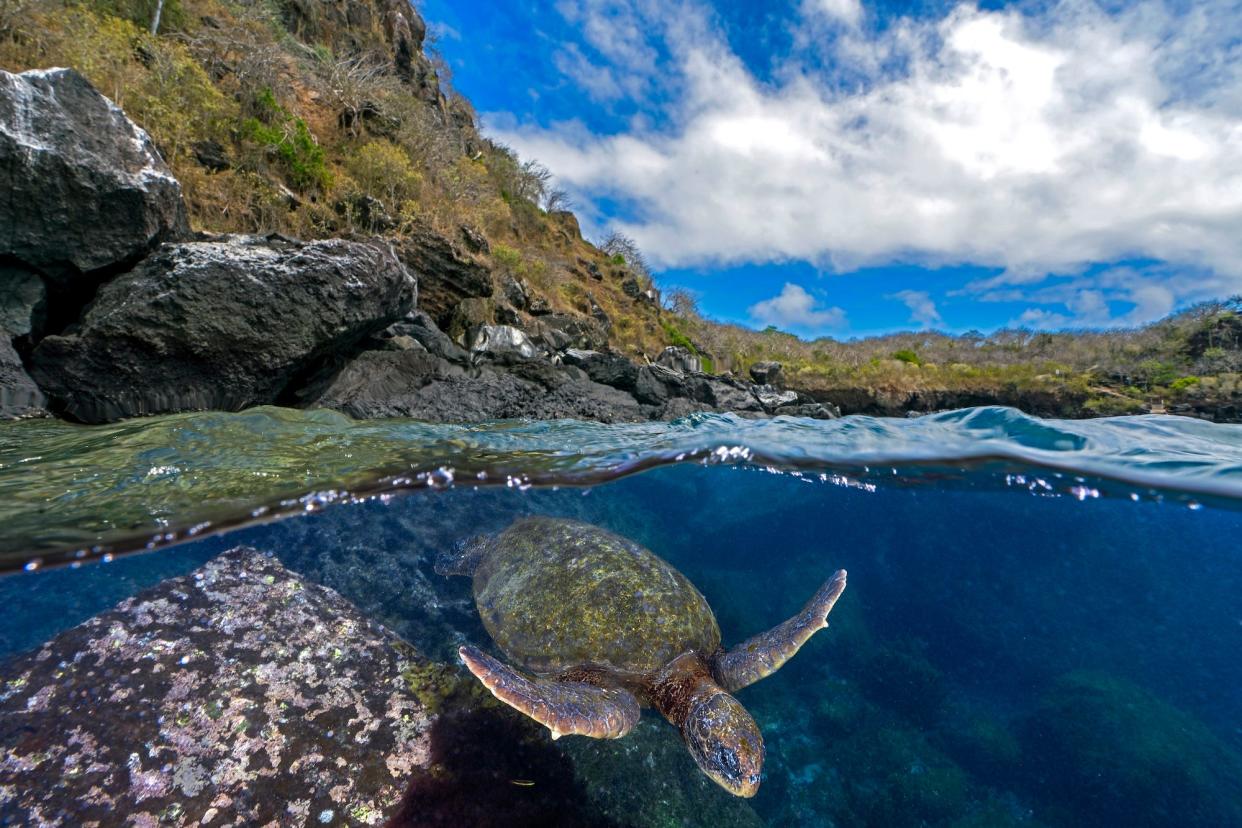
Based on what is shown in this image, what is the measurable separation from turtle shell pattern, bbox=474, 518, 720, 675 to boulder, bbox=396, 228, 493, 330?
8.25 metres

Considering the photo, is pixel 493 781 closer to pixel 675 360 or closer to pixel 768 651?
pixel 768 651

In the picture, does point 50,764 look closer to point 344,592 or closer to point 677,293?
point 344,592

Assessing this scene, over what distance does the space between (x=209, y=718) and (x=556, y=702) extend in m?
2.55

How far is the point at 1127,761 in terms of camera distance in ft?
18.4

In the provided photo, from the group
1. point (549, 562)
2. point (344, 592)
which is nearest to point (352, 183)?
point (344, 592)

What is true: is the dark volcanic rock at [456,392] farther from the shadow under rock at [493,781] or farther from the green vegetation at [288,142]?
the green vegetation at [288,142]

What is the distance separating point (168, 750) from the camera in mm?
3055

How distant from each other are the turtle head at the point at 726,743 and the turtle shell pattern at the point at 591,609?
0.61 metres

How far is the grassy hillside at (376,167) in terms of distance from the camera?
29.8ft

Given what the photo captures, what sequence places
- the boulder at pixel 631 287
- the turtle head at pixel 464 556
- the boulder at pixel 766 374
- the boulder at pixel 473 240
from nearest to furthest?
the turtle head at pixel 464 556 → the boulder at pixel 473 240 → the boulder at pixel 766 374 → the boulder at pixel 631 287

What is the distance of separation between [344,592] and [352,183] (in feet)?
35.1

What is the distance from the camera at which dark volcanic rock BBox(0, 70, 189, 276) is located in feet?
18.0

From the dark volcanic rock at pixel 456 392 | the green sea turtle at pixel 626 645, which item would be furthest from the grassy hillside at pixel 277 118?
the green sea turtle at pixel 626 645

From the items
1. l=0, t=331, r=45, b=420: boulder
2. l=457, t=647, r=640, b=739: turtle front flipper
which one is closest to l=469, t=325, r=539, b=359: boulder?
l=0, t=331, r=45, b=420: boulder
